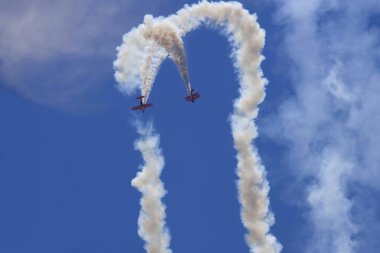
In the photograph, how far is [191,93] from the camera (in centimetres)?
16775

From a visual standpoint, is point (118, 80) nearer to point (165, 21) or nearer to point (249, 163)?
point (165, 21)

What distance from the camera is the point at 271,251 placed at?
17288cm

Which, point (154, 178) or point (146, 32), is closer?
point (146, 32)

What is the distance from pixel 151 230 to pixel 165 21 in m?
32.2

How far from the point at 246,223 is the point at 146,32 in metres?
31.7

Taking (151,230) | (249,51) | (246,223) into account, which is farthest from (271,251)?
(249,51)

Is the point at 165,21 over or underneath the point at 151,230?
over

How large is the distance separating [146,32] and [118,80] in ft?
24.8

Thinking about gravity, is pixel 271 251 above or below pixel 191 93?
below

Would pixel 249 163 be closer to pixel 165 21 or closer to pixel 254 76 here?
pixel 254 76

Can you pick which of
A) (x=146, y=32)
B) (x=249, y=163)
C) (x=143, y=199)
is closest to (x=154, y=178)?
(x=143, y=199)

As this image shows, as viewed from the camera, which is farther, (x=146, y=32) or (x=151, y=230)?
(x=151, y=230)

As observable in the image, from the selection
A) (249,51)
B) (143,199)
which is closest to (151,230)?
(143,199)

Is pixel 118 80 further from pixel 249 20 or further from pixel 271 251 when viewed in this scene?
pixel 271 251
